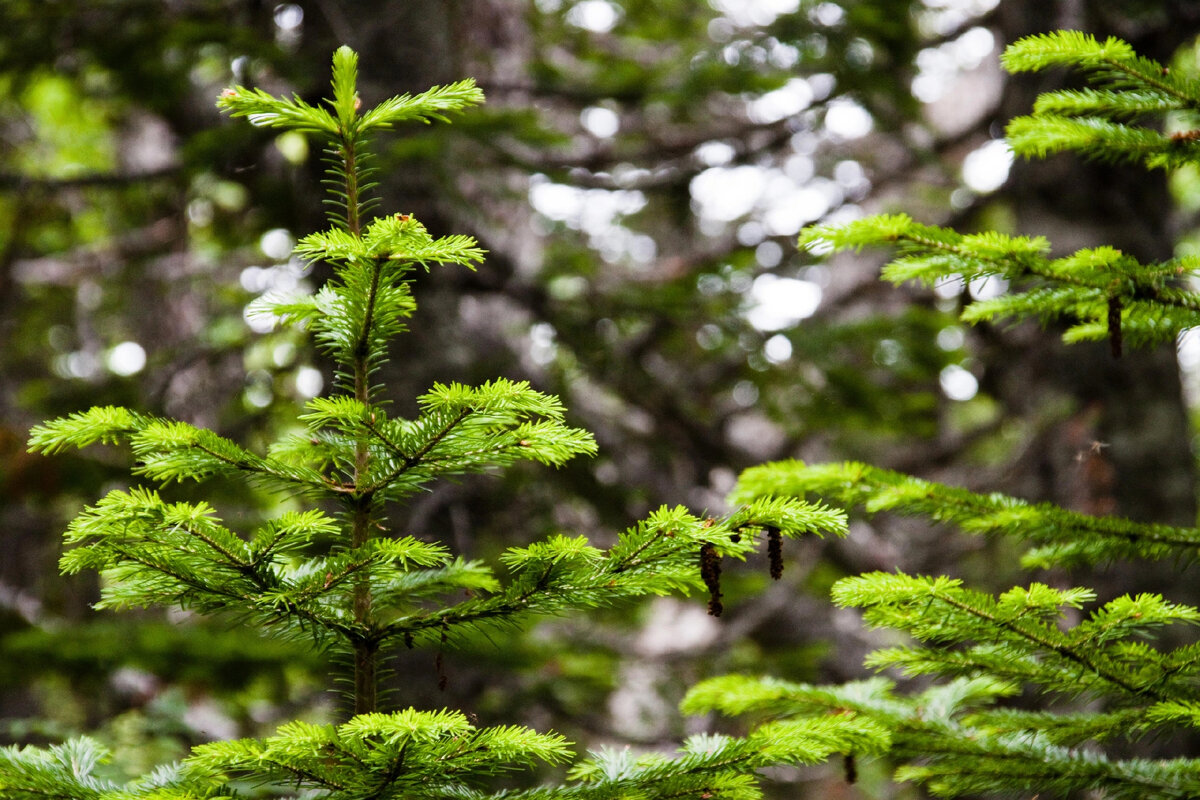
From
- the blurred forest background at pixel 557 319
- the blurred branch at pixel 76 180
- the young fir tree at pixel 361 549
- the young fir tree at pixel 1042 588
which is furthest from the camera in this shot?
the blurred branch at pixel 76 180

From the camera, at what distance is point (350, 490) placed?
179 cm

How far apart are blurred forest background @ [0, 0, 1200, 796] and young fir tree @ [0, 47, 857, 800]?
1.90m

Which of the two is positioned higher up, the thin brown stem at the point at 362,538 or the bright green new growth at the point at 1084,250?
the bright green new growth at the point at 1084,250

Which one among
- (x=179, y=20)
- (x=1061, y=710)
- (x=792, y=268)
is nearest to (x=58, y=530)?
(x=179, y=20)

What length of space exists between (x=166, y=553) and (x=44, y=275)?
8.60m

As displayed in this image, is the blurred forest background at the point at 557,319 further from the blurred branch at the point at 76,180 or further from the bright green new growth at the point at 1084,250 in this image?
the bright green new growth at the point at 1084,250

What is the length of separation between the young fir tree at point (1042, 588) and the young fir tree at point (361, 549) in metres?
0.41

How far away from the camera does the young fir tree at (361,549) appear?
1.59m

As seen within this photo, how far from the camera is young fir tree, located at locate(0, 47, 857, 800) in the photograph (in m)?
1.59

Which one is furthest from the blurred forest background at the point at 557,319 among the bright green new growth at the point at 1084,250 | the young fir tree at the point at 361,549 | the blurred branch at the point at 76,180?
the young fir tree at the point at 361,549

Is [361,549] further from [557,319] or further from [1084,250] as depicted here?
[557,319]

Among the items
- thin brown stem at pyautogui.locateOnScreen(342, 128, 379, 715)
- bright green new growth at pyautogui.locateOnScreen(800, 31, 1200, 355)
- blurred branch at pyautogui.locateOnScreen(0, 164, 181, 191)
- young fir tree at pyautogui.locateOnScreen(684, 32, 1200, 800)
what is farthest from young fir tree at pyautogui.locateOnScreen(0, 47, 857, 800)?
blurred branch at pyautogui.locateOnScreen(0, 164, 181, 191)

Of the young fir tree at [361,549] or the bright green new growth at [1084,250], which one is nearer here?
the young fir tree at [361,549]

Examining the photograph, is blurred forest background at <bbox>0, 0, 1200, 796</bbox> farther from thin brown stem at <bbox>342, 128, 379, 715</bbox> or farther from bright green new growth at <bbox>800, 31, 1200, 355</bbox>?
thin brown stem at <bbox>342, 128, 379, 715</bbox>
